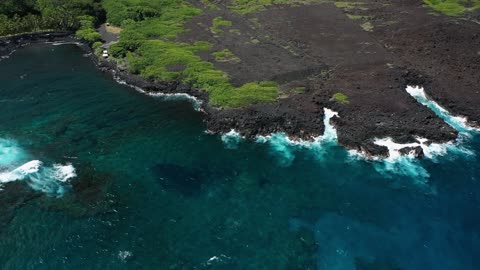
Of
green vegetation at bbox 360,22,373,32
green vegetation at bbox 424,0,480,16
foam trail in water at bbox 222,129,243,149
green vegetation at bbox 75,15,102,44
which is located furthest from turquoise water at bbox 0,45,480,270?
green vegetation at bbox 424,0,480,16

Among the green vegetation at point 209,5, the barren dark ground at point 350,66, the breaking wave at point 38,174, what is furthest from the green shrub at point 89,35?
the breaking wave at point 38,174

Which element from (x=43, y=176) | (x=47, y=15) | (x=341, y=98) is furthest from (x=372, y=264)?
(x=47, y=15)

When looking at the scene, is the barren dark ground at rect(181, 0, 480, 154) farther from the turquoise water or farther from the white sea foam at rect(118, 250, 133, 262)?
the white sea foam at rect(118, 250, 133, 262)

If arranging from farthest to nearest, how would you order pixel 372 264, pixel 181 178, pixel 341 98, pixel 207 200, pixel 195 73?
pixel 195 73 < pixel 341 98 < pixel 181 178 < pixel 207 200 < pixel 372 264

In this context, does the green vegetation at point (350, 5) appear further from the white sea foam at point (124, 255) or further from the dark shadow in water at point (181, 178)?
the white sea foam at point (124, 255)

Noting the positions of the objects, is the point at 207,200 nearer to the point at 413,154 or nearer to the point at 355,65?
the point at 413,154
